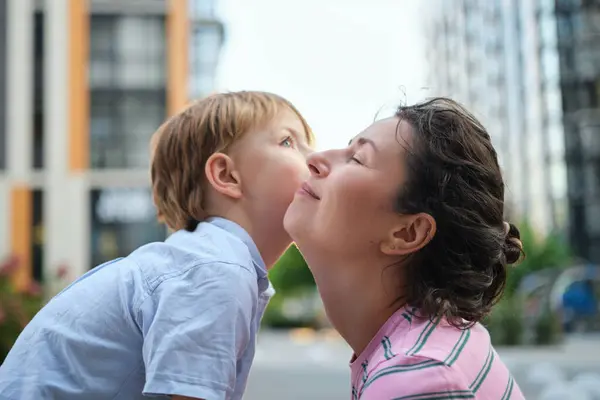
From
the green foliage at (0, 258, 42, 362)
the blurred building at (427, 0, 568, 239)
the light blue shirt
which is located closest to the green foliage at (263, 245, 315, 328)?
the blurred building at (427, 0, 568, 239)

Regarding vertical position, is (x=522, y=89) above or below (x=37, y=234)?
above

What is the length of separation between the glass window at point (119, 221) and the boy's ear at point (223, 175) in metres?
13.4

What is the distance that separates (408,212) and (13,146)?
13121mm

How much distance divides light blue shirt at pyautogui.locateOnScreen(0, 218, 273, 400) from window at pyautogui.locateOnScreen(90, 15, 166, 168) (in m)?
A: 13.7

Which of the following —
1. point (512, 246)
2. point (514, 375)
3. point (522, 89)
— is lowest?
point (514, 375)

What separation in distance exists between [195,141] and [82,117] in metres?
13.2

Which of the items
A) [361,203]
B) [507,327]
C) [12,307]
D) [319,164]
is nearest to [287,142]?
[319,164]

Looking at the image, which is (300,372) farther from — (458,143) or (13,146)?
(458,143)

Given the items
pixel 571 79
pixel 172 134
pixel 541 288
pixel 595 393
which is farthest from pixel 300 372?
pixel 571 79

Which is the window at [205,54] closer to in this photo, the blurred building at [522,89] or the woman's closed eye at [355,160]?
the blurred building at [522,89]

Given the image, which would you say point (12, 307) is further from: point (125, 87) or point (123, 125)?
point (125, 87)

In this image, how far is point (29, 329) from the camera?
1.24 m

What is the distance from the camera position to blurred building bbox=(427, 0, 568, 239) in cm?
2972

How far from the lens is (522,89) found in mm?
33406
